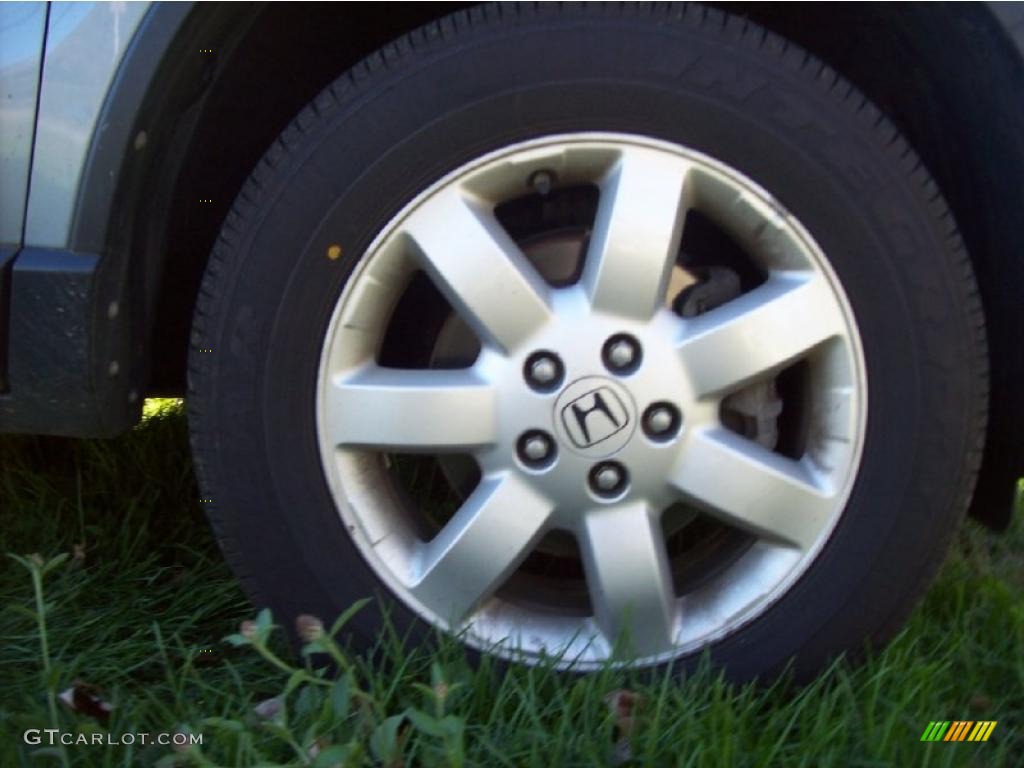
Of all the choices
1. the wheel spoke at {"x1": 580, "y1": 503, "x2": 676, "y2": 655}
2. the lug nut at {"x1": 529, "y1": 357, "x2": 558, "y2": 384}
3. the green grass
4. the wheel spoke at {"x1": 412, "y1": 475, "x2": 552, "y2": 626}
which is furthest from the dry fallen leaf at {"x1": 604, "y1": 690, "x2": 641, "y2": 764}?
the lug nut at {"x1": 529, "y1": 357, "x2": 558, "y2": 384}

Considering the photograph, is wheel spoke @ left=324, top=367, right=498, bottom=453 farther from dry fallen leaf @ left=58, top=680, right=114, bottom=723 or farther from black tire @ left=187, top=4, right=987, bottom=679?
dry fallen leaf @ left=58, top=680, right=114, bottom=723

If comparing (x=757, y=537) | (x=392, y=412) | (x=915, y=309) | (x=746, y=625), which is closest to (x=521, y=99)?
(x=392, y=412)

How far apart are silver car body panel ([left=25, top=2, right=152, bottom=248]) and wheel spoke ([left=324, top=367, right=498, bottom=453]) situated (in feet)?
1.57

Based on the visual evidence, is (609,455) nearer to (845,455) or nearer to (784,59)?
(845,455)

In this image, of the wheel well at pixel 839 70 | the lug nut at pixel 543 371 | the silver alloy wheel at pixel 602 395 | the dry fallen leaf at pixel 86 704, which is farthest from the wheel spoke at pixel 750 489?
the dry fallen leaf at pixel 86 704

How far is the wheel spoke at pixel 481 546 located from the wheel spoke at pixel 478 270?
23 centimetres

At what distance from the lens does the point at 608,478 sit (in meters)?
1.60

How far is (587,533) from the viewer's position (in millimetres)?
1625

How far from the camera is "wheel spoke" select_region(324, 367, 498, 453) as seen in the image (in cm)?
159

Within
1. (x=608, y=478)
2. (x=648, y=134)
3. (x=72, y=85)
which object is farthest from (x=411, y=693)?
(x=72, y=85)

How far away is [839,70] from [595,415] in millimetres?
751

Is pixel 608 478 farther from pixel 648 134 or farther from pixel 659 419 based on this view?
pixel 648 134

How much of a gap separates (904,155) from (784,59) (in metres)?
0.23

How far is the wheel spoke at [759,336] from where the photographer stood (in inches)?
62.0
